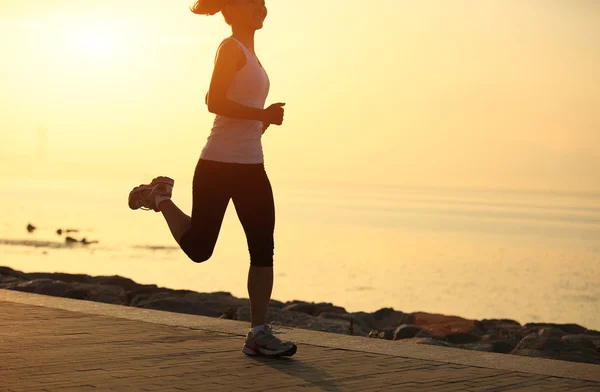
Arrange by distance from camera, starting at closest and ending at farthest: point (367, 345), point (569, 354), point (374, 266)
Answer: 1. point (367, 345)
2. point (569, 354)
3. point (374, 266)

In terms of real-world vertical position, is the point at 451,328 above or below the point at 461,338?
above

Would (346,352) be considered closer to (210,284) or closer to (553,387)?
(553,387)

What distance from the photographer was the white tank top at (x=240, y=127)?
6.39m

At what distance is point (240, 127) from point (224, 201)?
1.50 feet

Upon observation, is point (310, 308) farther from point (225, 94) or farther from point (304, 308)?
point (225, 94)

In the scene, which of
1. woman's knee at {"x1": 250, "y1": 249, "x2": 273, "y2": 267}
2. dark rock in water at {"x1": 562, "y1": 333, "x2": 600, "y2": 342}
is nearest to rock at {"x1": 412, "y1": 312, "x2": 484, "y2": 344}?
dark rock in water at {"x1": 562, "y1": 333, "x2": 600, "y2": 342}

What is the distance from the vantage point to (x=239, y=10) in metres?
6.55

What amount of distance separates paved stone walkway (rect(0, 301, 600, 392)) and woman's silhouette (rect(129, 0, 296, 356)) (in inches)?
14.9

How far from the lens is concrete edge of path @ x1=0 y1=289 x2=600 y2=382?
21.3 ft

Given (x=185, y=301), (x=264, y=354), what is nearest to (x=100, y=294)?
(x=185, y=301)

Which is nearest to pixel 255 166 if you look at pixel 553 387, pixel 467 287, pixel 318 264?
pixel 553 387

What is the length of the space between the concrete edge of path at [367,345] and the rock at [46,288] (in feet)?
17.1

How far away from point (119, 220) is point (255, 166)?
188 ft

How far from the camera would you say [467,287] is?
28188mm
